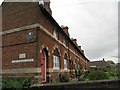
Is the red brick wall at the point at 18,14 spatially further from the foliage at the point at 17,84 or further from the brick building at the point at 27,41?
the foliage at the point at 17,84

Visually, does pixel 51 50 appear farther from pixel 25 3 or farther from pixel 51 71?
pixel 25 3

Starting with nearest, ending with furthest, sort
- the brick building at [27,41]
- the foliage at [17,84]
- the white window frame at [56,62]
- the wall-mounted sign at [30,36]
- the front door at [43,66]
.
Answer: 1. the foliage at [17,84]
2. the brick building at [27,41]
3. the wall-mounted sign at [30,36]
4. the front door at [43,66]
5. the white window frame at [56,62]

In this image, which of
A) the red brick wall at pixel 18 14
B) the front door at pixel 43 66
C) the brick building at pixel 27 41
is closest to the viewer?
the brick building at pixel 27 41

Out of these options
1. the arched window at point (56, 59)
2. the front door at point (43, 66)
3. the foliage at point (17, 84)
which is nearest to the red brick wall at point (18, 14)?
the front door at point (43, 66)

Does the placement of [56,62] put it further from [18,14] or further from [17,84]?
[17,84]

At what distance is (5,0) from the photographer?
1822 cm

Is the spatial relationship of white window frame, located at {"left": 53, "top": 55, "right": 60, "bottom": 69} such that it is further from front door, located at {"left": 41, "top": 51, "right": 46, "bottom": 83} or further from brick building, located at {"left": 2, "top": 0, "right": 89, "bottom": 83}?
front door, located at {"left": 41, "top": 51, "right": 46, "bottom": 83}

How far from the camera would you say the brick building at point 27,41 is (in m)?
14.9

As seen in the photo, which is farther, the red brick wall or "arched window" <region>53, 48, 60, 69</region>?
"arched window" <region>53, 48, 60, 69</region>

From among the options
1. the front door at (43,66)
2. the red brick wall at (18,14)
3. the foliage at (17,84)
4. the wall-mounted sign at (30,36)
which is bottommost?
the foliage at (17,84)

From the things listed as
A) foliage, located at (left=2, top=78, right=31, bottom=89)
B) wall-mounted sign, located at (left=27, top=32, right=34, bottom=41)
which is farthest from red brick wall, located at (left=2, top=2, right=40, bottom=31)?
foliage, located at (left=2, top=78, right=31, bottom=89)

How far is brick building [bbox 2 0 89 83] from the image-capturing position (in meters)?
14.9

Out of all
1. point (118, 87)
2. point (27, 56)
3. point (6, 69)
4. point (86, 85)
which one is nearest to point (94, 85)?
point (86, 85)

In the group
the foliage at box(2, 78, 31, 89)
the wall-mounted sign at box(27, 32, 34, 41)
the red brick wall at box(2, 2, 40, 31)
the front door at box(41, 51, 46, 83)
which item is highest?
the red brick wall at box(2, 2, 40, 31)
